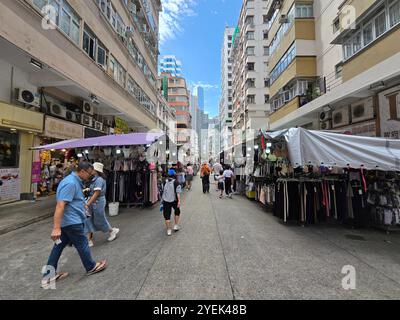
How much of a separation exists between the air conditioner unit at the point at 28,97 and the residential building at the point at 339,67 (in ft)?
44.0

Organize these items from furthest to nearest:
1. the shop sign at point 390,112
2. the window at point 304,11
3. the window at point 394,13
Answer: the window at point 304,11
the shop sign at point 390,112
the window at point 394,13

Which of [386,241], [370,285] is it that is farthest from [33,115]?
[386,241]

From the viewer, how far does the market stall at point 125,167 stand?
26.7 feet

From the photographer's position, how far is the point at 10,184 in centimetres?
831

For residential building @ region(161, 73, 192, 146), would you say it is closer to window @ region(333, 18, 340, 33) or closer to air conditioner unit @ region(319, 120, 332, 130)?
air conditioner unit @ region(319, 120, 332, 130)

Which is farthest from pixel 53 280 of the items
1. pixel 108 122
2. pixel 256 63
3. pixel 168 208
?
pixel 256 63

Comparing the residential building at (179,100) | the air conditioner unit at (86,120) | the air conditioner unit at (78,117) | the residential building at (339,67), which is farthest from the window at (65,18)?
the residential building at (179,100)

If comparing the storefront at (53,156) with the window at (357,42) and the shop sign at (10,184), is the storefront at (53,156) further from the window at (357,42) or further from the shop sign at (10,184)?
the window at (357,42)

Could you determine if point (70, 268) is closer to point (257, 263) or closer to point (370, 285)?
point (257, 263)

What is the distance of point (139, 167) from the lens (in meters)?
8.50

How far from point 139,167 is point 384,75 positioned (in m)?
9.42

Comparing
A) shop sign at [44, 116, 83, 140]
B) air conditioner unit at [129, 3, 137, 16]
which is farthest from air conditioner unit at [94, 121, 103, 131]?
air conditioner unit at [129, 3, 137, 16]

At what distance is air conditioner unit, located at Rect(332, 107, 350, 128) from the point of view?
1015cm

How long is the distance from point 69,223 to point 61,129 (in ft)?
30.3
